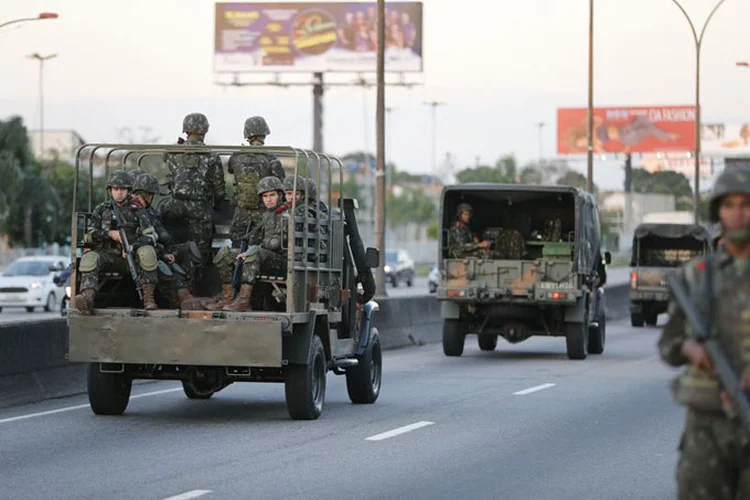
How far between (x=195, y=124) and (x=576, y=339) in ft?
38.2

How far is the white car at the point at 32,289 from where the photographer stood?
42906 mm

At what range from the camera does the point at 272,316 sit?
15047 millimetres

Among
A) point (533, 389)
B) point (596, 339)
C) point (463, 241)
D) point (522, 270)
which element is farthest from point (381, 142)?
point (533, 389)

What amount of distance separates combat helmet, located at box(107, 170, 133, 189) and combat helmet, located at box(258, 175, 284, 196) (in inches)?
47.1

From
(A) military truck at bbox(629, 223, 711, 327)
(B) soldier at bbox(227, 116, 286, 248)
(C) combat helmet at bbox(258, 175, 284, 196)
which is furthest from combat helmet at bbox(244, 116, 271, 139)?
(A) military truck at bbox(629, 223, 711, 327)

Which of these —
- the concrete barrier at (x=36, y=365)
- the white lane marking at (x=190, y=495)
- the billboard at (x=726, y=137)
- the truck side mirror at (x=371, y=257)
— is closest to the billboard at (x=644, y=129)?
the billboard at (x=726, y=137)

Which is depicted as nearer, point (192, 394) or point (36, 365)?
point (36, 365)

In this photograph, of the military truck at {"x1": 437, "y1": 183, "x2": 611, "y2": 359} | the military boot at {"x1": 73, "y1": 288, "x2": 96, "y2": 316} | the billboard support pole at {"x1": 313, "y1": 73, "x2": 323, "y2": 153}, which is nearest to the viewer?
the military boot at {"x1": 73, "y1": 288, "x2": 96, "y2": 316}

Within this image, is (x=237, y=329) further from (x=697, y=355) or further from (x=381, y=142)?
(x=381, y=142)

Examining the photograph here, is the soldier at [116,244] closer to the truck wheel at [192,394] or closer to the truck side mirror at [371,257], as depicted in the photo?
the truck wheel at [192,394]

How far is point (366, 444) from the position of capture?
13867mm

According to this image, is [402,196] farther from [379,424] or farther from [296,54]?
[379,424]

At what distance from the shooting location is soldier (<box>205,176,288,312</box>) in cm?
1537

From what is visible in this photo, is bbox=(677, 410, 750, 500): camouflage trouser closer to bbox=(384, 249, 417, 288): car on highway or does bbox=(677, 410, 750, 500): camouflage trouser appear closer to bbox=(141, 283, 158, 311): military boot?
bbox=(141, 283, 158, 311): military boot
